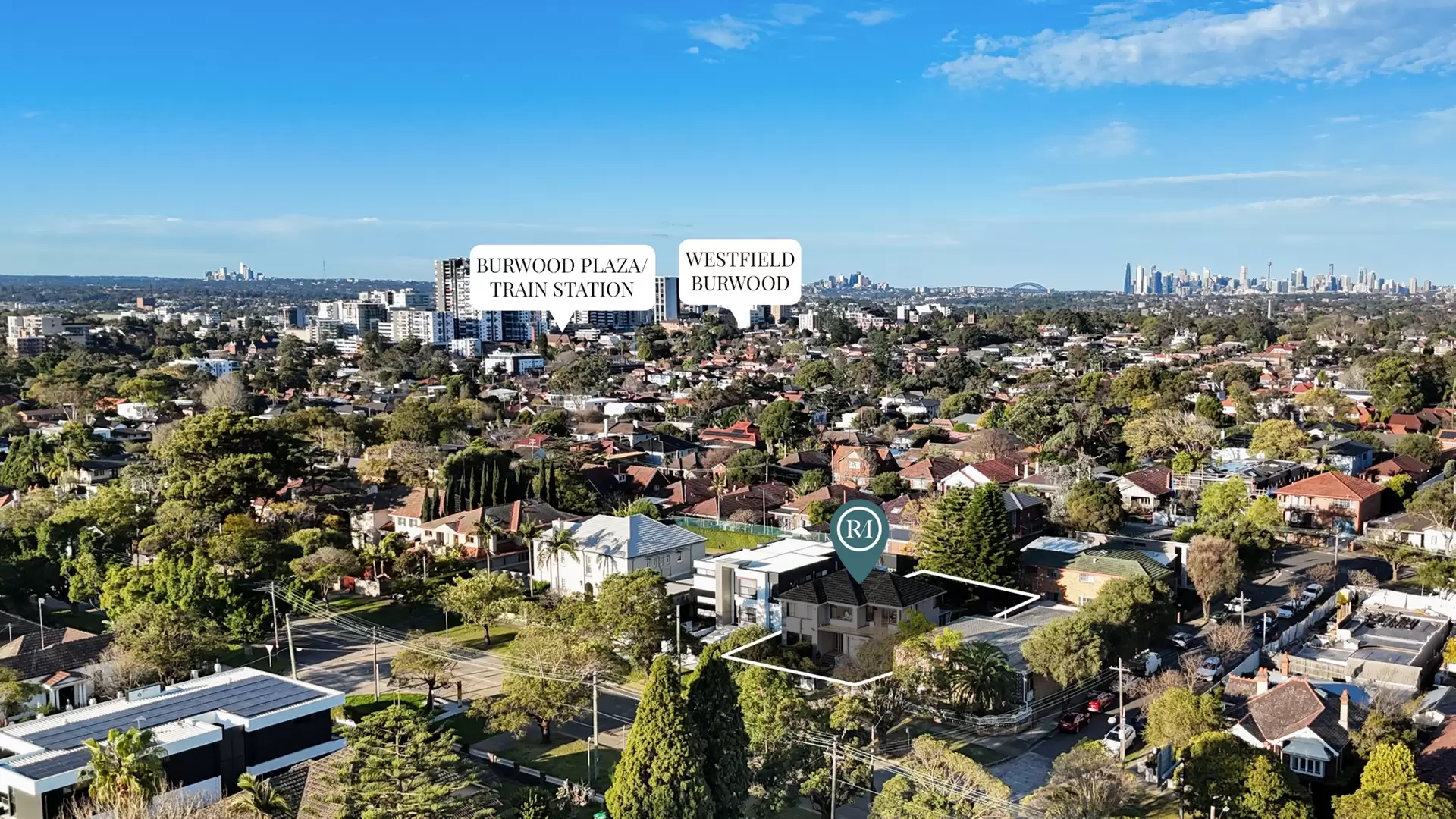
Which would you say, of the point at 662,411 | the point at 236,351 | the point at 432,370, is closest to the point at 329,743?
the point at 662,411

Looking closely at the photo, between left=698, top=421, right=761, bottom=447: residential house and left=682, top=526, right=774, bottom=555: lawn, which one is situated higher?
left=698, top=421, right=761, bottom=447: residential house

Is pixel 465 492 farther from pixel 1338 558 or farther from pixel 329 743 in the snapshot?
pixel 1338 558

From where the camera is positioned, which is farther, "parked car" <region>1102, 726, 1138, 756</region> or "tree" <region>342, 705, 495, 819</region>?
"parked car" <region>1102, 726, 1138, 756</region>

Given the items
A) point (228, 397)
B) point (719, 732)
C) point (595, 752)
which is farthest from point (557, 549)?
point (228, 397)

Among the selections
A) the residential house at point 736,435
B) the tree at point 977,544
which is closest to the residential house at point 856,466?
the residential house at point 736,435

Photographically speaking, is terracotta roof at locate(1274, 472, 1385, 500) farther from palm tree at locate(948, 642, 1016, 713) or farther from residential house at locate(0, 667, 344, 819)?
residential house at locate(0, 667, 344, 819)

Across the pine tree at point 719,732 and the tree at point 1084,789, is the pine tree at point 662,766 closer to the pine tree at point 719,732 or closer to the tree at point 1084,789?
the pine tree at point 719,732

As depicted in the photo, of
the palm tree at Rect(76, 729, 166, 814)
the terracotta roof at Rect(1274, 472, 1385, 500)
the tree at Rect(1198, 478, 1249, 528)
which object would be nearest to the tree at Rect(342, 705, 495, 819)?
the palm tree at Rect(76, 729, 166, 814)
